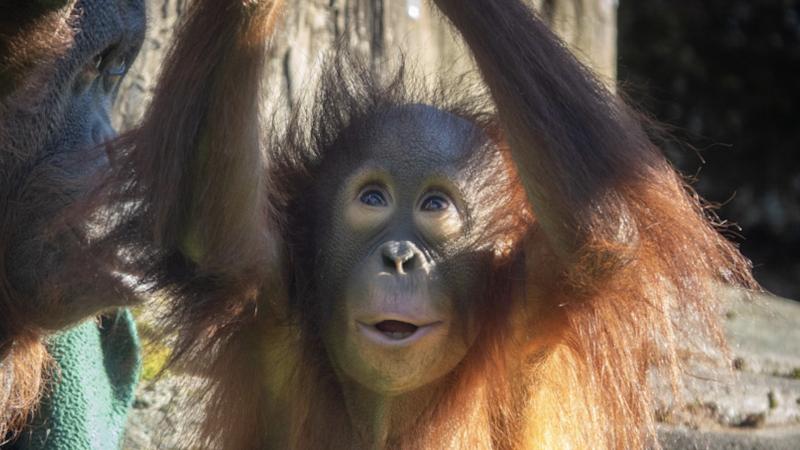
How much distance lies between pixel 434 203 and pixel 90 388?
0.87 m

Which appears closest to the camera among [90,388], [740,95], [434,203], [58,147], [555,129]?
[555,129]

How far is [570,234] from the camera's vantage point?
2.37 metres

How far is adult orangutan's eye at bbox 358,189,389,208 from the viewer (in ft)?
8.79

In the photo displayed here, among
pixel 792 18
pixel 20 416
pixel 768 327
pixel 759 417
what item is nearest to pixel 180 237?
pixel 20 416

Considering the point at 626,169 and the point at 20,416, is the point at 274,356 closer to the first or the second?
the point at 20,416

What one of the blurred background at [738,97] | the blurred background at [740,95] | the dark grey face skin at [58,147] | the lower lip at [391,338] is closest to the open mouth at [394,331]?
the lower lip at [391,338]

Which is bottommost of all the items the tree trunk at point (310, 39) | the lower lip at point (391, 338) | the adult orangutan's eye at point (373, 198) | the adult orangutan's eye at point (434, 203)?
the lower lip at point (391, 338)

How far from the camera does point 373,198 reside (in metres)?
2.69

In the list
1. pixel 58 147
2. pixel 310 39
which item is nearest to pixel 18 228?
pixel 58 147

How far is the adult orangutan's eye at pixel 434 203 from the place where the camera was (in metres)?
2.65

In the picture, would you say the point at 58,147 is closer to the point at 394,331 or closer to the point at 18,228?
the point at 18,228

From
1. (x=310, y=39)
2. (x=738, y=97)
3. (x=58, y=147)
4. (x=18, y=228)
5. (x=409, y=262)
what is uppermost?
(x=738, y=97)

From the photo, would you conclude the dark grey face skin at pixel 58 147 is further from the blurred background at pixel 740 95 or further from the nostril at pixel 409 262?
the blurred background at pixel 740 95

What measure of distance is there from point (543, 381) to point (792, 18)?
5.57 meters
